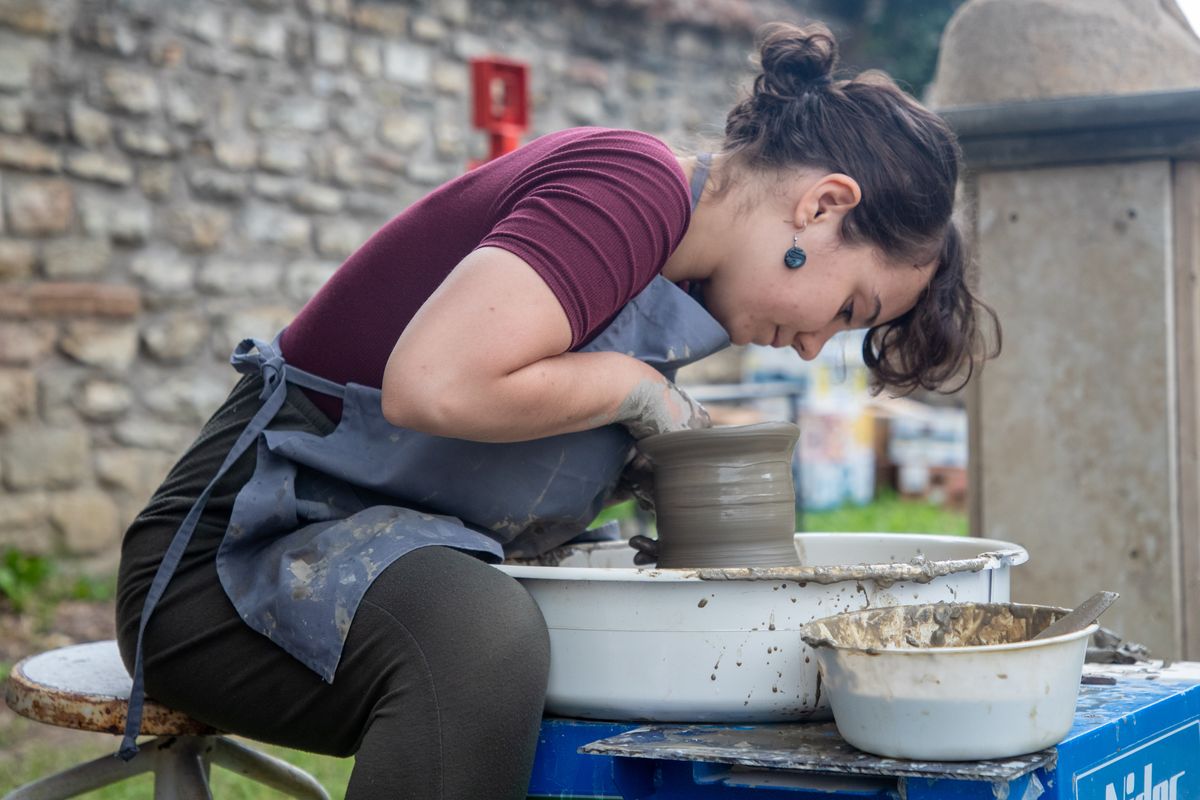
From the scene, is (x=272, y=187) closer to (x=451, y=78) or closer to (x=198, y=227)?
(x=198, y=227)

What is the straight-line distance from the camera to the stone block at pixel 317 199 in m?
4.99

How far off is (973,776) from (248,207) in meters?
4.05

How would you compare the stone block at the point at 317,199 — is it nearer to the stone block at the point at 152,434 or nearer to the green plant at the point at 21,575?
the stone block at the point at 152,434

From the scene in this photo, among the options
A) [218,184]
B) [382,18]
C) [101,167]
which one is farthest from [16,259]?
[382,18]

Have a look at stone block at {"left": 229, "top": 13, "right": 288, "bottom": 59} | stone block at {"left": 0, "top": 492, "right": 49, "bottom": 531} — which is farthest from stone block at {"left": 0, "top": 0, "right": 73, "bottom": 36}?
stone block at {"left": 0, "top": 492, "right": 49, "bottom": 531}

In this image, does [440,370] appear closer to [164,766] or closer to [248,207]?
[164,766]

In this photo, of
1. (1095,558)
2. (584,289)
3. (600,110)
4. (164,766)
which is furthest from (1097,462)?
(600,110)

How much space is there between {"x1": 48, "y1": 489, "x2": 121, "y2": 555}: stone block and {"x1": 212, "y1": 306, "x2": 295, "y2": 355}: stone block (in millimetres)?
690

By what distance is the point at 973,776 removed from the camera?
123 centimetres

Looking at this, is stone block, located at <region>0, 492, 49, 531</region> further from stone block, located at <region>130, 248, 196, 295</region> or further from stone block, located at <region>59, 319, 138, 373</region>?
stone block, located at <region>130, 248, 196, 295</region>

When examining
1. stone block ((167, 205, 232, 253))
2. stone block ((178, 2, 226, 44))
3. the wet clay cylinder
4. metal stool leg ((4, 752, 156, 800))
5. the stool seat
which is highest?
stone block ((178, 2, 226, 44))

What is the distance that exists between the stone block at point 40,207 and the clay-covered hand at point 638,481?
2.91 metres

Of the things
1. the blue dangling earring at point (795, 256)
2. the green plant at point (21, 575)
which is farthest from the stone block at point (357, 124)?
the blue dangling earring at point (795, 256)

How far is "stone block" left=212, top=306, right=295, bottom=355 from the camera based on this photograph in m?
4.73
